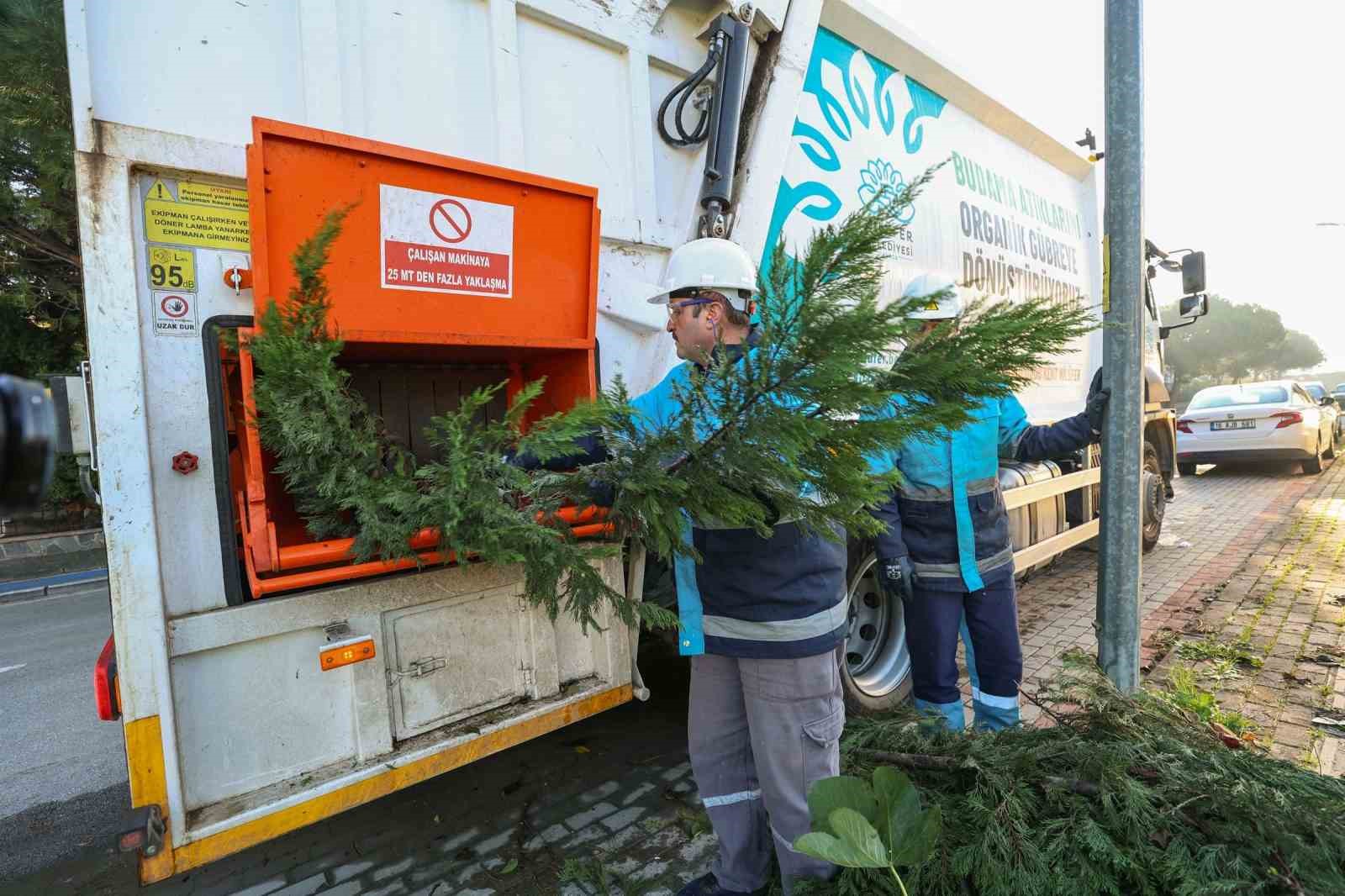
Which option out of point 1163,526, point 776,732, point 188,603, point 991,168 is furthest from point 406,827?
point 1163,526

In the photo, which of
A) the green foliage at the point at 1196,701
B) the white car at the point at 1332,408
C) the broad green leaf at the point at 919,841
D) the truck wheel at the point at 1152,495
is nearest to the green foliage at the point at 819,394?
the broad green leaf at the point at 919,841

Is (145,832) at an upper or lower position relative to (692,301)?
lower

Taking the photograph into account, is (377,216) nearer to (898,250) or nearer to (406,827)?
(406,827)

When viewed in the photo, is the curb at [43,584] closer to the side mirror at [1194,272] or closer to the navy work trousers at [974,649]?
the navy work trousers at [974,649]

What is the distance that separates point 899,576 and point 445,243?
196cm

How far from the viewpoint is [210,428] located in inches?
69.9

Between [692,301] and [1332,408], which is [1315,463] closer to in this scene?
[1332,408]

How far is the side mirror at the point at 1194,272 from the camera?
5574 mm

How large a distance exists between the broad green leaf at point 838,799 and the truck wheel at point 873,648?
1.47 meters

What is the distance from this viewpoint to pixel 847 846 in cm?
157

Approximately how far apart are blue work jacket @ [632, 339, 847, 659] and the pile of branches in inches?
22.6

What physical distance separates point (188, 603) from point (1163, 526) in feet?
30.0

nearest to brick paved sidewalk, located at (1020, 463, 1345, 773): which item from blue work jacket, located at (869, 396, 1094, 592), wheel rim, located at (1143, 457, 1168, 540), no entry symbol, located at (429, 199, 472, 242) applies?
wheel rim, located at (1143, 457, 1168, 540)

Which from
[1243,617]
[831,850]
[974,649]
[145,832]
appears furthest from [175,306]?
[1243,617]
